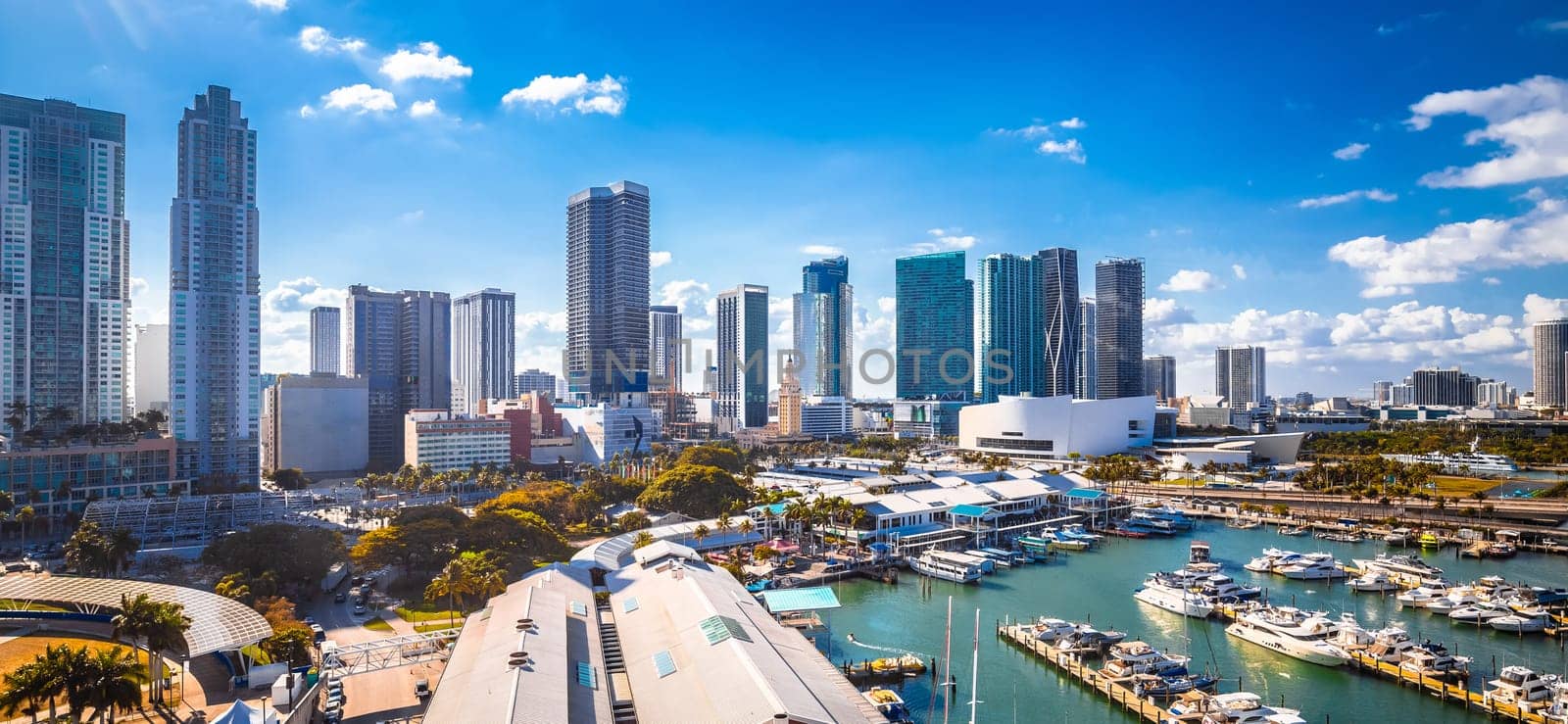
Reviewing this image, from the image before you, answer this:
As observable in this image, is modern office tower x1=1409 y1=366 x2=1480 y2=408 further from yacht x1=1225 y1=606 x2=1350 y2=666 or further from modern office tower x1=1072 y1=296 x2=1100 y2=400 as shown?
yacht x1=1225 y1=606 x2=1350 y2=666

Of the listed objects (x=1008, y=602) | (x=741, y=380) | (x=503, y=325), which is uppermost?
(x=503, y=325)

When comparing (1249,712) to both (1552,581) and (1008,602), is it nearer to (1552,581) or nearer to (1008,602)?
(1008,602)

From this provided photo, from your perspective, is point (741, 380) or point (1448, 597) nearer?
point (1448, 597)

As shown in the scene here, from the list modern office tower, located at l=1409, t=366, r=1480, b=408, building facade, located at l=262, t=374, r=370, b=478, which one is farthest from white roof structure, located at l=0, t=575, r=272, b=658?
modern office tower, located at l=1409, t=366, r=1480, b=408

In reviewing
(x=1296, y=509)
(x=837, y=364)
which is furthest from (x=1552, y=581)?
(x=837, y=364)

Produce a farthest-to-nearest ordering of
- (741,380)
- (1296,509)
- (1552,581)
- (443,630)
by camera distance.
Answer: (741,380) < (1296,509) < (1552,581) < (443,630)

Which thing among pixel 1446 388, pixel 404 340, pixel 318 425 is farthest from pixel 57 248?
pixel 1446 388

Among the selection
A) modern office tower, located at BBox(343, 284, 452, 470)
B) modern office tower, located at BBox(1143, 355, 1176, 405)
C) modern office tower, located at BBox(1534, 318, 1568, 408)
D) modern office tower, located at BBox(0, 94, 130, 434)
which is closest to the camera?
modern office tower, located at BBox(0, 94, 130, 434)
